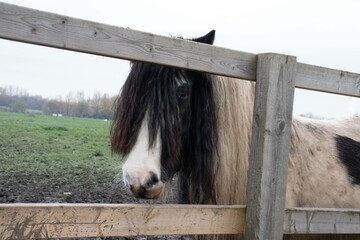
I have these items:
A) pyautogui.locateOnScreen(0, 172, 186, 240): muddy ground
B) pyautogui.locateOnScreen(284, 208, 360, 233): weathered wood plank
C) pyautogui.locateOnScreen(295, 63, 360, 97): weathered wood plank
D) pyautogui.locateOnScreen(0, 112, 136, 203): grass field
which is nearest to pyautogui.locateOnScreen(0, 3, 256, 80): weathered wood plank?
pyautogui.locateOnScreen(295, 63, 360, 97): weathered wood plank

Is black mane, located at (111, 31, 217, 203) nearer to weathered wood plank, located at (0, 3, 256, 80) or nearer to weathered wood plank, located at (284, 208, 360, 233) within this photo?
weathered wood plank, located at (0, 3, 256, 80)

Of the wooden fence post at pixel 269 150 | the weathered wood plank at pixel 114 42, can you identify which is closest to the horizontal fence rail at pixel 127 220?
the wooden fence post at pixel 269 150

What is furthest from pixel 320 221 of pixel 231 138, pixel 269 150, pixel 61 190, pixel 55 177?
pixel 55 177

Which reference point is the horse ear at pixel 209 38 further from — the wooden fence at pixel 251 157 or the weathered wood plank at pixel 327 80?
the weathered wood plank at pixel 327 80

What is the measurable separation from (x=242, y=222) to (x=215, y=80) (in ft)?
3.33

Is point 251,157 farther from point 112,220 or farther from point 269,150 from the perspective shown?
point 112,220

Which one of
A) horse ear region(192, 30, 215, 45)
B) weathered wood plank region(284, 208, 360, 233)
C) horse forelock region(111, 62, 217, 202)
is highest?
horse ear region(192, 30, 215, 45)

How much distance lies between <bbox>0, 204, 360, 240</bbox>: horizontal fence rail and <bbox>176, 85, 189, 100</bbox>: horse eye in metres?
0.81

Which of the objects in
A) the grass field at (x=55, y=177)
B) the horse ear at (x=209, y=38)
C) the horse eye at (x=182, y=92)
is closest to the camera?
the horse eye at (x=182, y=92)

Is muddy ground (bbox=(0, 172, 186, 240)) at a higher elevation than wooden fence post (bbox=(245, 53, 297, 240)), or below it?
below

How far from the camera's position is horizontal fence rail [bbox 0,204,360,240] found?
1729 millimetres

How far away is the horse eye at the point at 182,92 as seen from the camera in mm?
2607

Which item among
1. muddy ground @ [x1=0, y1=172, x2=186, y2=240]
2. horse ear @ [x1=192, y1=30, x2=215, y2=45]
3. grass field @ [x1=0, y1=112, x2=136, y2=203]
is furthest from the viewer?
grass field @ [x1=0, y1=112, x2=136, y2=203]

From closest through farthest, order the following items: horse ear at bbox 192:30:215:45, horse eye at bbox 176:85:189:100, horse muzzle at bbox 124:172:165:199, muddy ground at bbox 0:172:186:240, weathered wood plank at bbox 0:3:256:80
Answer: weathered wood plank at bbox 0:3:256:80, horse muzzle at bbox 124:172:165:199, horse eye at bbox 176:85:189:100, horse ear at bbox 192:30:215:45, muddy ground at bbox 0:172:186:240
